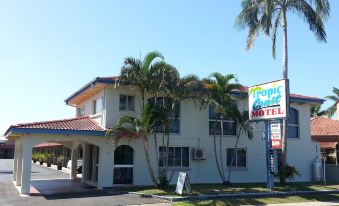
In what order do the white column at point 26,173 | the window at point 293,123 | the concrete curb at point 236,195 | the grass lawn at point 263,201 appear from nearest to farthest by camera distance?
the grass lawn at point 263,201
the concrete curb at point 236,195
the white column at point 26,173
the window at point 293,123

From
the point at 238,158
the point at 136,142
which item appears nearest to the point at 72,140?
the point at 136,142

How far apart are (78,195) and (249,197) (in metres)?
7.60

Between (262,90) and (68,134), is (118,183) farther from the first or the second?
(262,90)

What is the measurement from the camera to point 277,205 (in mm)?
17750

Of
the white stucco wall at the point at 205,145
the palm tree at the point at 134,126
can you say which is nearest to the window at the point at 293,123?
the white stucco wall at the point at 205,145

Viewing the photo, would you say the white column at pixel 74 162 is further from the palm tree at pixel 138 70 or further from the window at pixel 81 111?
the palm tree at pixel 138 70

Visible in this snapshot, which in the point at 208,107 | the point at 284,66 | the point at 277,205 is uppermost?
the point at 284,66

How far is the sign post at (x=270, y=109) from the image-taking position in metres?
20.0

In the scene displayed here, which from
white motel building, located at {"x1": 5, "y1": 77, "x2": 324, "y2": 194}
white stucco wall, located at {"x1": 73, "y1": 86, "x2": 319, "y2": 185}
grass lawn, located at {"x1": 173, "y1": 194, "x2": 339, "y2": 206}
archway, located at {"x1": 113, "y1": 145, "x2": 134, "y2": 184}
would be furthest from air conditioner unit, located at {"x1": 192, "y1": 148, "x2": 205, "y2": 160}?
grass lawn, located at {"x1": 173, "y1": 194, "x2": 339, "y2": 206}

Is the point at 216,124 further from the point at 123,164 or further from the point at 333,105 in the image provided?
the point at 333,105

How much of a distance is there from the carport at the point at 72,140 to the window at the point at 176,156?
2.94 meters

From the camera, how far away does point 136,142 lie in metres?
22.8

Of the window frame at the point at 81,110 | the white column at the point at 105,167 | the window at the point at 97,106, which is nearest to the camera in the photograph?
the white column at the point at 105,167

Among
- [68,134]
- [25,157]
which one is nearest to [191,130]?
[68,134]
